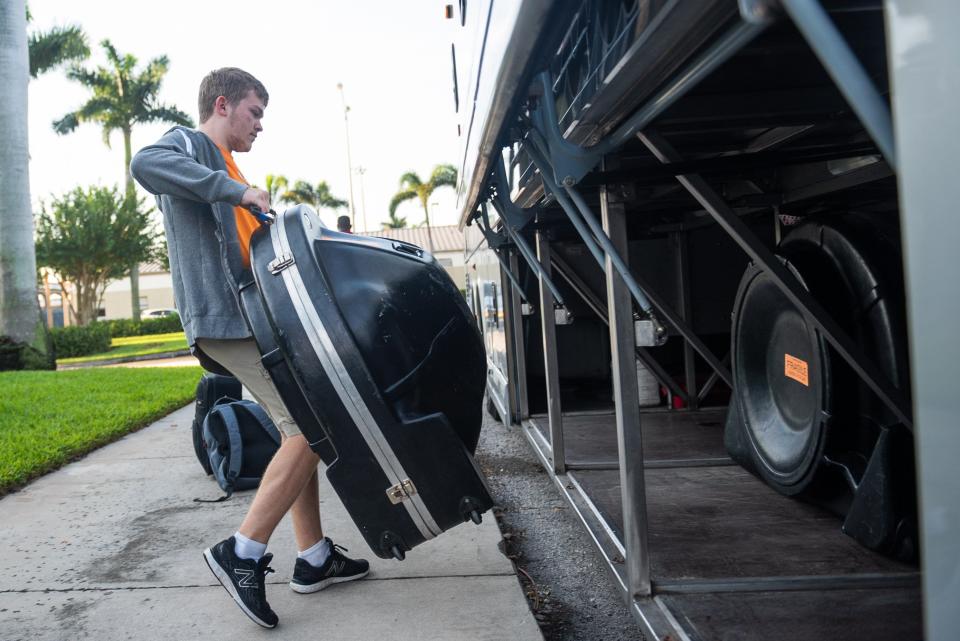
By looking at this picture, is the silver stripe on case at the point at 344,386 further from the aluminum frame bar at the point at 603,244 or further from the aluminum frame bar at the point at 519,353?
the aluminum frame bar at the point at 519,353

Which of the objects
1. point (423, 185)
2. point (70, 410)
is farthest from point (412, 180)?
point (70, 410)

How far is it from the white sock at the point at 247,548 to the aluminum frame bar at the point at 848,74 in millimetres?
2499

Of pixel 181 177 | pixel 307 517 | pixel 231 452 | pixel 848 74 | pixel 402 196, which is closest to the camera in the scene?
pixel 848 74

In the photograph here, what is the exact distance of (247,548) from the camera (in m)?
2.87

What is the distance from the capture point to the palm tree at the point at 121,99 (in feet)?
104

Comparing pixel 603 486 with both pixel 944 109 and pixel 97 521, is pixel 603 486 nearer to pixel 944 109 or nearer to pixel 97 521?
pixel 97 521

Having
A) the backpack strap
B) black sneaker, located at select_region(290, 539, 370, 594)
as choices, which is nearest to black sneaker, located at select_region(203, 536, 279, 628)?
black sneaker, located at select_region(290, 539, 370, 594)

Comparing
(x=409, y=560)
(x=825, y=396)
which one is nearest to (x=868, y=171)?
(x=825, y=396)

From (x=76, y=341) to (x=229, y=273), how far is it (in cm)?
2141

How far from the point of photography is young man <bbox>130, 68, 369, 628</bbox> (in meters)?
2.82

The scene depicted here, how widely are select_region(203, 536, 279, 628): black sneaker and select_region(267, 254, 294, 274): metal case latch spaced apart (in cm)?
99

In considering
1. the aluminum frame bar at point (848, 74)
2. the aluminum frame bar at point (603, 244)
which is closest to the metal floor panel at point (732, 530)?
the aluminum frame bar at point (603, 244)

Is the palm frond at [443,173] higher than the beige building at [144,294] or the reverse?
higher

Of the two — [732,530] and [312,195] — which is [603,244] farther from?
[312,195]
